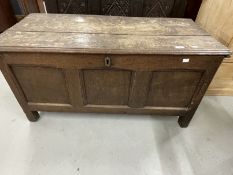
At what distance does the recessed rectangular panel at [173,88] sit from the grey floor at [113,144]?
0.28 metres

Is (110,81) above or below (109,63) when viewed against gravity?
below

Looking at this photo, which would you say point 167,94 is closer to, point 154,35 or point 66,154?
point 154,35

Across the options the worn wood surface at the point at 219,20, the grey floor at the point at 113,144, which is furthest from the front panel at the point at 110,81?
the worn wood surface at the point at 219,20

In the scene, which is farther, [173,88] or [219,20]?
[219,20]

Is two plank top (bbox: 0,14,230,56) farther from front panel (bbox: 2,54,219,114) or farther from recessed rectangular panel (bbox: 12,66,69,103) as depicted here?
recessed rectangular panel (bbox: 12,66,69,103)

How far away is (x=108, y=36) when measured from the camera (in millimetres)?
1023

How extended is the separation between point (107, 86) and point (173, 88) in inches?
16.5

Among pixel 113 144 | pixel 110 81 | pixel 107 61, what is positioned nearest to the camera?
pixel 107 61

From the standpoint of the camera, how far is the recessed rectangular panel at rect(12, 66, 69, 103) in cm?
103

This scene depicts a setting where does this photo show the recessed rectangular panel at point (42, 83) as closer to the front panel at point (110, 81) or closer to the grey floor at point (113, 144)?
the front panel at point (110, 81)

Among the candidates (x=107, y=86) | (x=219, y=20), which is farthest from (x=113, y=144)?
(x=219, y=20)

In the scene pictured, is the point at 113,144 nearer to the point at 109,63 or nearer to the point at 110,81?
the point at 110,81

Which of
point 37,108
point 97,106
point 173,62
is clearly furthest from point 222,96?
point 37,108

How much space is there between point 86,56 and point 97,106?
424mm
